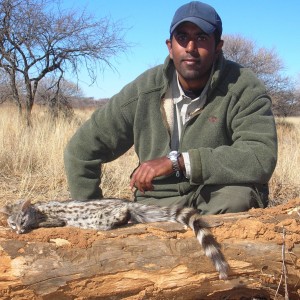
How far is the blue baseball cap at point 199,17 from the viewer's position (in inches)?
152

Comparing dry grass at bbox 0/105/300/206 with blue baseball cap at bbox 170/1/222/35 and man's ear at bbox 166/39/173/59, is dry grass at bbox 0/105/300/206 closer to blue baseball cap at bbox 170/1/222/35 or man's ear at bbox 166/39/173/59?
man's ear at bbox 166/39/173/59

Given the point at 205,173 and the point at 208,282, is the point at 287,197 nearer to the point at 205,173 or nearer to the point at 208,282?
the point at 205,173

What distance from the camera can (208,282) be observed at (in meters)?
3.06

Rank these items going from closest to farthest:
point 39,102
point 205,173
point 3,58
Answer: point 205,173, point 3,58, point 39,102

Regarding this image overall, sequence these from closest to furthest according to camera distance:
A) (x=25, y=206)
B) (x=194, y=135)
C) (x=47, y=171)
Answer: (x=25, y=206)
(x=194, y=135)
(x=47, y=171)

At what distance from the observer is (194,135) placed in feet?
13.1

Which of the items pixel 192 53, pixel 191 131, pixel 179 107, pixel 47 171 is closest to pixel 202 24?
pixel 192 53

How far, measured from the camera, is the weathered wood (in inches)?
114

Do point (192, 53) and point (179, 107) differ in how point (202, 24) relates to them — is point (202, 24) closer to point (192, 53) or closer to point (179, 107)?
point (192, 53)

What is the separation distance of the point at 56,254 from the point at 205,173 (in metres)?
1.29

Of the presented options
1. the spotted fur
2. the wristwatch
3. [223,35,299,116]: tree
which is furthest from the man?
[223,35,299,116]: tree

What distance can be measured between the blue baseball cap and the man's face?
0.06 meters

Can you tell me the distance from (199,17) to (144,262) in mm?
2032

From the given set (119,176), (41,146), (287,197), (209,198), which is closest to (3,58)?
(41,146)
